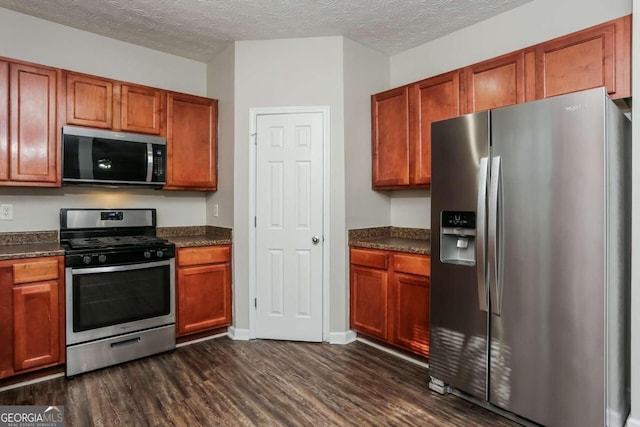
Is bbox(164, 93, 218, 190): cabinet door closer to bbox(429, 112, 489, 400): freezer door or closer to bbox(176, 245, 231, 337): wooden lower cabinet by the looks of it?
bbox(176, 245, 231, 337): wooden lower cabinet

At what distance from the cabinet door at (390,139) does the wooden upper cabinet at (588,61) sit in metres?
1.06

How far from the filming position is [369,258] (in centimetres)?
314

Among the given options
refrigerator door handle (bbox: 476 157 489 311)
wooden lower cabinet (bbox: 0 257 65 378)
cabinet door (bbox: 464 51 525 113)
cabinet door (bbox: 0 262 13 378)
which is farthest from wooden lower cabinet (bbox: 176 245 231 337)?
cabinet door (bbox: 464 51 525 113)

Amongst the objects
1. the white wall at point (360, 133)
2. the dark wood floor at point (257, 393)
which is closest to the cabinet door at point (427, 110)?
the white wall at point (360, 133)

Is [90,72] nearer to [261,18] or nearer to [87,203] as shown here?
[87,203]

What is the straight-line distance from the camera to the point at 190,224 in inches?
151

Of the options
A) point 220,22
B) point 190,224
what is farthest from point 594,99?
point 190,224

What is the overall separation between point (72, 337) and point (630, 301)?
3.53 m

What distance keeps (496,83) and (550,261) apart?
138 cm

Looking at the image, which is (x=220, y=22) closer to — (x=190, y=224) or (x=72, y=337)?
(x=190, y=224)

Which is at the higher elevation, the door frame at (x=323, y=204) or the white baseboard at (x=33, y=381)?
the door frame at (x=323, y=204)

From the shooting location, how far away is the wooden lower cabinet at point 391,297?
2744 millimetres

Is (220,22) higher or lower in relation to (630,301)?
higher

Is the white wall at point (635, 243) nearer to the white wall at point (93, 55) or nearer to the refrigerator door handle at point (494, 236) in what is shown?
the refrigerator door handle at point (494, 236)
